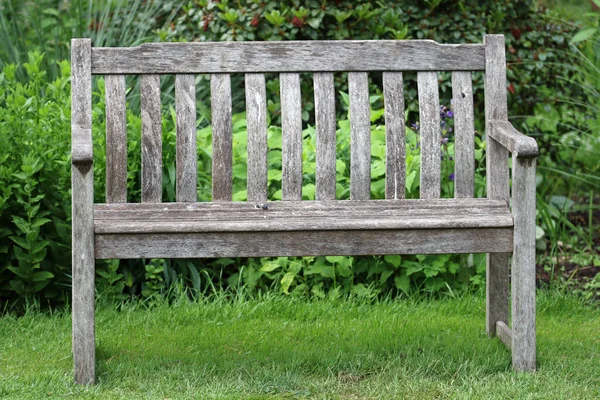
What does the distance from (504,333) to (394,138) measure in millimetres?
870

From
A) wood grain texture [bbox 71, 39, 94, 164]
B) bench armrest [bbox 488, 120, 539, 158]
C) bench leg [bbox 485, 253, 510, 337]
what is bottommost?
bench leg [bbox 485, 253, 510, 337]

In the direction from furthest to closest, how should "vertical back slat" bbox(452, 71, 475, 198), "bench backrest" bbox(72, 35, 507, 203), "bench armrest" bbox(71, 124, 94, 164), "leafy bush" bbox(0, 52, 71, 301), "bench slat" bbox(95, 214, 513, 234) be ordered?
"leafy bush" bbox(0, 52, 71, 301)
"vertical back slat" bbox(452, 71, 475, 198)
"bench backrest" bbox(72, 35, 507, 203)
"bench slat" bbox(95, 214, 513, 234)
"bench armrest" bbox(71, 124, 94, 164)

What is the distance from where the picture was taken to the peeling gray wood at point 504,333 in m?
3.86

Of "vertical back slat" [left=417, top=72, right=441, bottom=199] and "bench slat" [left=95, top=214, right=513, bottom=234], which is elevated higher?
"vertical back slat" [left=417, top=72, right=441, bottom=199]

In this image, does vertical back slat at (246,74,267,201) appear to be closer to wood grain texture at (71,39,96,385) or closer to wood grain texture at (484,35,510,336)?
wood grain texture at (71,39,96,385)

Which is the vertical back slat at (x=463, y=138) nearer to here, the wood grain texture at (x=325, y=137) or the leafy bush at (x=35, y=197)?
the wood grain texture at (x=325, y=137)

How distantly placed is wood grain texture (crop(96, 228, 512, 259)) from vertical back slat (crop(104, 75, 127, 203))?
0.41 meters

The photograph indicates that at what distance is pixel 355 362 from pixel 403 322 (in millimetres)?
606

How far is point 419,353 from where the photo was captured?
3.86 m

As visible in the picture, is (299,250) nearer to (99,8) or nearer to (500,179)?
(500,179)

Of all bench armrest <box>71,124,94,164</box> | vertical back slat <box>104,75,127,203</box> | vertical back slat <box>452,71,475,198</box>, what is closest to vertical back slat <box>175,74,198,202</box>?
vertical back slat <box>104,75,127,203</box>

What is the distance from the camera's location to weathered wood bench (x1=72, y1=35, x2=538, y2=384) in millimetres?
3510

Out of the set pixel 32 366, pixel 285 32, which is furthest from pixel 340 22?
pixel 32 366

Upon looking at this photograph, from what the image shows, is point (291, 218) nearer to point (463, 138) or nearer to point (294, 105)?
point (294, 105)
